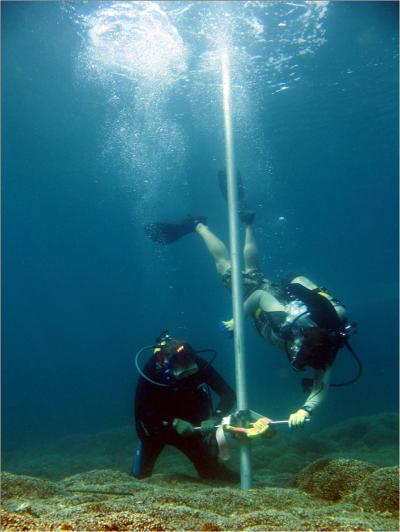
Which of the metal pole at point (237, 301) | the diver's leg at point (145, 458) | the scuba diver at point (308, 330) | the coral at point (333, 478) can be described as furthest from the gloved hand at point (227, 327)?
the coral at point (333, 478)

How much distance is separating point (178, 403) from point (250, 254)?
162 inches

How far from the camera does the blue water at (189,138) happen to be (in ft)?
41.2

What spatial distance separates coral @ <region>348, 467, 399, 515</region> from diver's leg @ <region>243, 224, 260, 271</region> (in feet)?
17.2

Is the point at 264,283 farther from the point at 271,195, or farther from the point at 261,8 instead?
the point at 271,195

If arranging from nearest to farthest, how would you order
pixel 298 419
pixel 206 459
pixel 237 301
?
pixel 298 419 → pixel 237 301 → pixel 206 459

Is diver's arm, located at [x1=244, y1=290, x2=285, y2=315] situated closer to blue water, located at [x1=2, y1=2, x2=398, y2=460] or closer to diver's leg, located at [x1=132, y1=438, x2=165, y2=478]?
blue water, located at [x1=2, y1=2, x2=398, y2=460]

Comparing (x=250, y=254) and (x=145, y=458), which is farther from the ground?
(x=250, y=254)

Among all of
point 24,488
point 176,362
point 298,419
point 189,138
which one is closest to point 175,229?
point 176,362

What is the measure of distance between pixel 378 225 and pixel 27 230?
52.4 metres

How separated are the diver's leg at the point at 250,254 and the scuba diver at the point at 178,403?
11.1ft

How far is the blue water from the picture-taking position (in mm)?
12570

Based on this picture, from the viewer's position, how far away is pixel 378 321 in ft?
109

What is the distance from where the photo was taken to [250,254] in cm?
842

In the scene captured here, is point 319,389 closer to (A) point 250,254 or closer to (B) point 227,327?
(B) point 227,327
